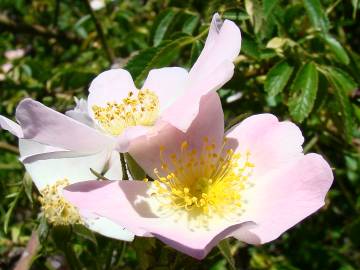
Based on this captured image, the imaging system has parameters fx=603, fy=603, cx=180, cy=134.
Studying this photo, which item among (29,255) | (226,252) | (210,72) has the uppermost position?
(210,72)

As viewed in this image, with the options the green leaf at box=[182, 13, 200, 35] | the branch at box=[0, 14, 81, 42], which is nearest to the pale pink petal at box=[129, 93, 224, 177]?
the green leaf at box=[182, 13, 200, 35]

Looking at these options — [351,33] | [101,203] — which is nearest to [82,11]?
[351,33]

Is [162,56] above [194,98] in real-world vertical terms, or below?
below

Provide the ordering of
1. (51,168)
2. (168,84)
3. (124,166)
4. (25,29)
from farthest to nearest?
1. (25,29)
2. (51,168)
3. (168,84)
4. (124,166)

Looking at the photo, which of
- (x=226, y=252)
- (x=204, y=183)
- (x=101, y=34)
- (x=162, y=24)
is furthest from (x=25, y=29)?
(x=226, y=252)

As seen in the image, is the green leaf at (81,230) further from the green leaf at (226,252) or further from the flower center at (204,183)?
the green leaf at (226,252)

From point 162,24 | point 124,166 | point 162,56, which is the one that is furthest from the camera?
point 162,24

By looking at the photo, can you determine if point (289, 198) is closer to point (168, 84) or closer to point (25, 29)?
point (168, 84)
